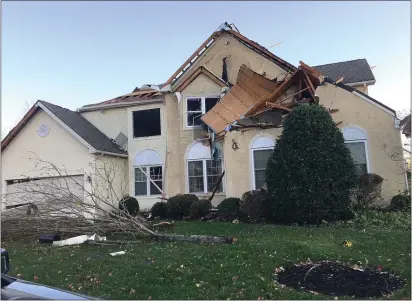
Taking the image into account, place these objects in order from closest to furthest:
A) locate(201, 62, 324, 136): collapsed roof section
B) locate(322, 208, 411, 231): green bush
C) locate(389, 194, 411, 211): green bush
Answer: locate(322, 208, 411, 231): green bush
locate(389, 194, 411, 211): green bush
locate(201, 62, 324, 136): collapsed roof section

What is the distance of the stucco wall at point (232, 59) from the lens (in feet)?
54.0

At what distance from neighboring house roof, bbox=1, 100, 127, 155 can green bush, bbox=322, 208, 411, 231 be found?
998 centimetres

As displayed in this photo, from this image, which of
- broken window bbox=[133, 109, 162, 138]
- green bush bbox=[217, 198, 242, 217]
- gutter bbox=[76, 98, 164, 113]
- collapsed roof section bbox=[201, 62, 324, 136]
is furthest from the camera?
broken window bbox=[133, 109, 162, 138]

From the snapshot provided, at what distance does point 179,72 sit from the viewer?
17.0 meters

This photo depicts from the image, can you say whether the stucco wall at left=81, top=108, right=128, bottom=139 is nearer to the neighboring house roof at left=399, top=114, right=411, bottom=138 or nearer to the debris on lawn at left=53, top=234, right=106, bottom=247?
the debris on lawn at left=53, top=234, right=106, bottom=247

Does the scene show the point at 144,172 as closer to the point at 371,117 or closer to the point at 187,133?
the point at 187,133

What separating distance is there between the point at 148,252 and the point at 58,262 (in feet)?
6.23

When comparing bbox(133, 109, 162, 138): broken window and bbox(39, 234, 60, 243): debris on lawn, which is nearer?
bbox(39, 234, 60, 243): debris on lawn

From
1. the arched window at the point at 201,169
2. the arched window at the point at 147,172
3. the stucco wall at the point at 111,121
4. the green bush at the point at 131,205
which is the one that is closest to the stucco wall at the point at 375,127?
the arched window at the point at 201,169

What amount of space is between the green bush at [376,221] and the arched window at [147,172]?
849 cm

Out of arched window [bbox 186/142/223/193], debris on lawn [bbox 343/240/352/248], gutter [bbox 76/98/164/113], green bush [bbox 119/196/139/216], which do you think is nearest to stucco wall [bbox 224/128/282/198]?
arched window [bbox 186/142/223/193]

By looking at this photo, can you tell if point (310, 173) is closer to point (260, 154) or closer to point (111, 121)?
point (260, 154)

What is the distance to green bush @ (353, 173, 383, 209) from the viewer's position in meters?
12.5

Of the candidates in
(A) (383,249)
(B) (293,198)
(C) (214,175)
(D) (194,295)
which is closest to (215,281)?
(D) (194,295)
